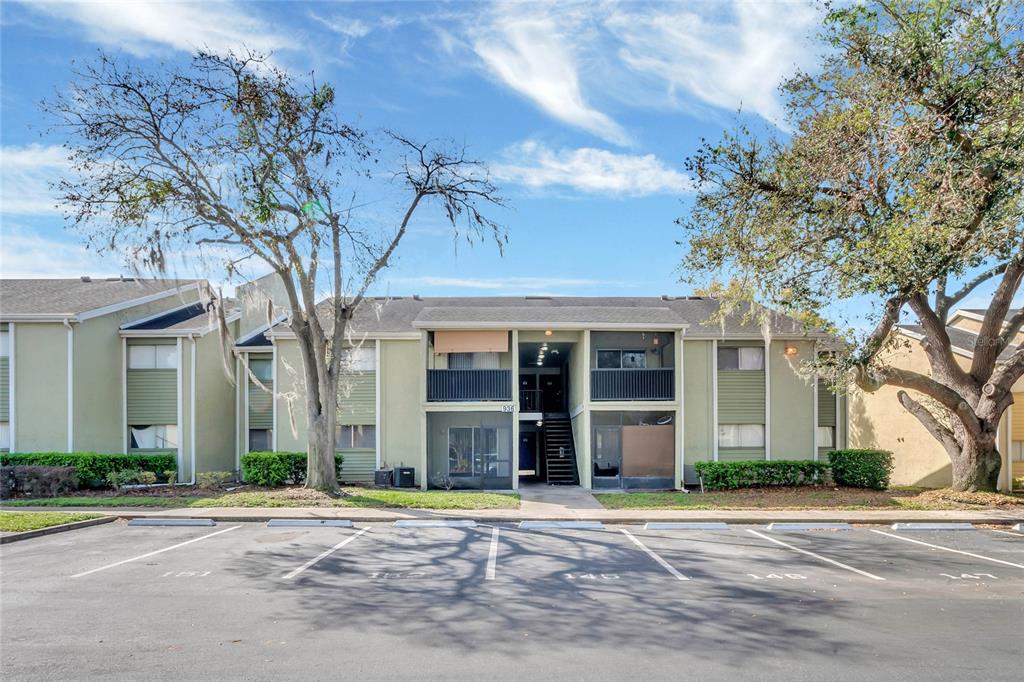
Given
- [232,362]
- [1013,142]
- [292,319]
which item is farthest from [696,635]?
[232,362]

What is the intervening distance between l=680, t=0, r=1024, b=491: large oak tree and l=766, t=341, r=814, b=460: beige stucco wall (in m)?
2.29

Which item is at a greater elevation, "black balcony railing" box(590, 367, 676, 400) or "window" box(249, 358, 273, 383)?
"window" box(249, 358, 273, 383)

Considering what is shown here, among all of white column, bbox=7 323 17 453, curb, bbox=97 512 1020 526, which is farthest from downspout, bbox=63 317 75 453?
curb, bbox=97 512 1020 526

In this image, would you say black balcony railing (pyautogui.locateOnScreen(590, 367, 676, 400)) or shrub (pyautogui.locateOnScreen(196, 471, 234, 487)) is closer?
shrub (pyautogui.locateOnScreen(196, 471, 234, 487))

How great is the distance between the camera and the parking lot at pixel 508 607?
6.32 metres

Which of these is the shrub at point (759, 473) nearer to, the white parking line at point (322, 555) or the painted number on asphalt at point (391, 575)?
the white parking line at point (322, 555)

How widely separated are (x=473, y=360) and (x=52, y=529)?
12.7 meters

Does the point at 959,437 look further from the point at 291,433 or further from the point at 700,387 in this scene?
the point at 291,433

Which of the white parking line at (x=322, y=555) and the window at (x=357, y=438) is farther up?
the window at (x=357, y=438)

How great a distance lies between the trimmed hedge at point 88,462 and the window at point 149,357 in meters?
3.08

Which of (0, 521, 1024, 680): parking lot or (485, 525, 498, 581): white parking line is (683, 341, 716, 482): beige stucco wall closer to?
(0, 521, 1024, 680): parking lot

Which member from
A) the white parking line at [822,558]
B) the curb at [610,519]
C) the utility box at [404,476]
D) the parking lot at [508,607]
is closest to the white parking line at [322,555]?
the parking lot at [508,607]

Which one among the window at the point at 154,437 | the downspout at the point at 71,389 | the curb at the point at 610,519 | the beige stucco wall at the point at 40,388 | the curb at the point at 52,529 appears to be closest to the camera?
the curb at the point at 52,529

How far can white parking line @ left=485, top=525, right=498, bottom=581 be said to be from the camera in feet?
32.7
